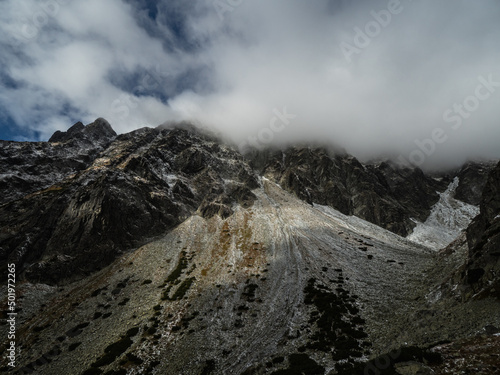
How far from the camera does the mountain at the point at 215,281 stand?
29469mm

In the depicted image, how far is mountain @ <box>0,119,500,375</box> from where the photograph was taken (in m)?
29.5

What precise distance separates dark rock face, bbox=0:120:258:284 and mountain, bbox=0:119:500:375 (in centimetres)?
58

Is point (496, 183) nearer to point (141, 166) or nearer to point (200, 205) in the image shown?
point (200, 205)

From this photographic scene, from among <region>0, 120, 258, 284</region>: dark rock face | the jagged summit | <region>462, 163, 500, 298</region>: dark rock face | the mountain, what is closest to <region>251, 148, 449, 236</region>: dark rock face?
the mountain

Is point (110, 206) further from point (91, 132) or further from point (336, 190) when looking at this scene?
point (336, 190)

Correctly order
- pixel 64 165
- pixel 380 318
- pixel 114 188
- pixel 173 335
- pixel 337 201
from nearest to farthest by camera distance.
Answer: pixel 380 318, pixel 173 335, pixel 114 188, pixel 64 165, pixel 337 201

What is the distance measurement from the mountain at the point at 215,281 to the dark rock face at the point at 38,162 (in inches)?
33.6

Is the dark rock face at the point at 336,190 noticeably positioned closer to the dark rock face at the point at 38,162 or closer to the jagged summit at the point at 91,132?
the dark rock face at the point at 38,162

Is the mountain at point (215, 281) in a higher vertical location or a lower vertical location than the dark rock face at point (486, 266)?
higher

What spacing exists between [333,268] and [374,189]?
151053mm

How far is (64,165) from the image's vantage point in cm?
13962

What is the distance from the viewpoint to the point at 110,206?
95312mm

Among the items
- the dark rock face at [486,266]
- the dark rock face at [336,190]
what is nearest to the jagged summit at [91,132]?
the dark rock face at [336,190]

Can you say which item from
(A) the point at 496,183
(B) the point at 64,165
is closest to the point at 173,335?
(A) the point at 496,183
